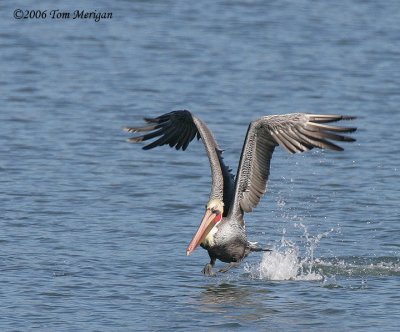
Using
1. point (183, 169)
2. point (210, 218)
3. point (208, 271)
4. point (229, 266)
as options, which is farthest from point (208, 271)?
point (183, 169)

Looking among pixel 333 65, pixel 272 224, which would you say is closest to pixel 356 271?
pixel 272 224

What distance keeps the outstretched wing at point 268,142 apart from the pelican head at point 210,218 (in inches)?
7.4

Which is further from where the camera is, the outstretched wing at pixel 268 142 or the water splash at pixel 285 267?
the water splash at pixel 285 267

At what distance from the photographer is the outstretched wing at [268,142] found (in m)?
11.6

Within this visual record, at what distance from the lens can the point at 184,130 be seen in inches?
539

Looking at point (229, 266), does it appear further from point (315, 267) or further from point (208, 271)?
point (315, 267)

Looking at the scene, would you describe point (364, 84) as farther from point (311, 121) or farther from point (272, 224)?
point (311, 121)

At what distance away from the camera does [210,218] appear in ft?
40.4

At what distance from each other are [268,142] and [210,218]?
956mm

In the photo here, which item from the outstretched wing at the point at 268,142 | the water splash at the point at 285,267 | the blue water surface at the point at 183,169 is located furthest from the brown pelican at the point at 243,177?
the blue water surface at the point at 183,169

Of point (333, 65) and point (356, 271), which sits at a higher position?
point (333, 65)

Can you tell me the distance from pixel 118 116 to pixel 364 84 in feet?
17.4

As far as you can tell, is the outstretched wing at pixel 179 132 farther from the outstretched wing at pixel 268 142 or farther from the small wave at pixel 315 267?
the small wave at pixel 315 267

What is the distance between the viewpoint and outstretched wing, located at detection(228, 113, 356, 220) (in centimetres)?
1165
